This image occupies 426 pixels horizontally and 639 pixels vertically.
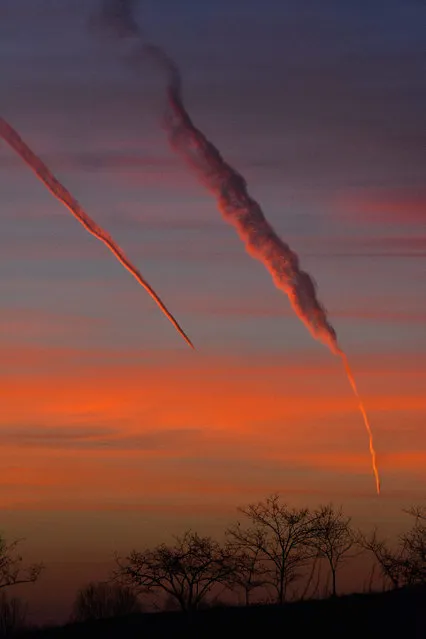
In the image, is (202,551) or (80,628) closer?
(80,628)

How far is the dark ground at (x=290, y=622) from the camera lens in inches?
2896

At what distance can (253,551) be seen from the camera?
314ft

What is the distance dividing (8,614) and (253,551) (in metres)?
21.4

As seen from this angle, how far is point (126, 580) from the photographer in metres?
91.6

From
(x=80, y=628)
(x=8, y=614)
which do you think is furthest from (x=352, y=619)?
(x=8, y=614)

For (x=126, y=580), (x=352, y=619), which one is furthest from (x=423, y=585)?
(x=126, y=580)

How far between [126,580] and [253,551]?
37.8 ft

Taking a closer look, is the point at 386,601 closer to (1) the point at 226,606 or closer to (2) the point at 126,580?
(1) the point at 226,606

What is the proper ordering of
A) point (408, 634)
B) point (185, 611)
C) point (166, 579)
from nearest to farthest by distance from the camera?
point (408, 634), point (185, 611), point (166, 579)

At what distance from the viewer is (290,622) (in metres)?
76.0

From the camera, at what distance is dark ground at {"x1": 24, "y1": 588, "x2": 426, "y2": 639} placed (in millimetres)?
73562

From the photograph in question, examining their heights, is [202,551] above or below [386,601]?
above

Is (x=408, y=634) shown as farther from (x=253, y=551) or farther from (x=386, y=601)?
(x=253, y=551)

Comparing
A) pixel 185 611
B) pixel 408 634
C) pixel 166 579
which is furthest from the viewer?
pixel 166 579
